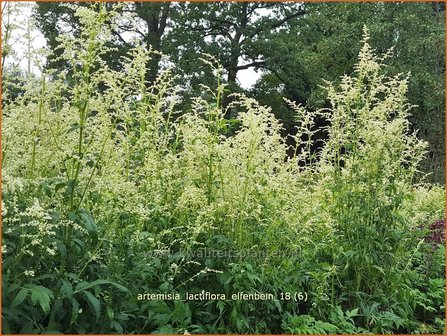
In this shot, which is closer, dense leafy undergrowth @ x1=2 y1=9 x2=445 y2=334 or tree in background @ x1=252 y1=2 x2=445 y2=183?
dense leafy undergrowth @ x1=2 y1=9 x2=445 y2=334

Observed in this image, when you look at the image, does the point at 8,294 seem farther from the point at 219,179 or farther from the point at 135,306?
the point at 219,179

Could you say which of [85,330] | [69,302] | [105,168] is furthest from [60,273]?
[105,168]

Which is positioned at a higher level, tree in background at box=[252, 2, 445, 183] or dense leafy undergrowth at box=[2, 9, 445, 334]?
tree in background at box=[252, 2, 445, 183]

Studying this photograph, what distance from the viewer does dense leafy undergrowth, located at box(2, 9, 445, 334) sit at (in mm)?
2506

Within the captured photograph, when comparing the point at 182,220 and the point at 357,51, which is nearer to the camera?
the point at 182,220

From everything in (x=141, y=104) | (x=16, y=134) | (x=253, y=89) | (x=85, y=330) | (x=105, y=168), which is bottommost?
(x=85, y=330)

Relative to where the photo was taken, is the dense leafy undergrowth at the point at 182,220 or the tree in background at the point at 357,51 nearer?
the dense leafy undergrowth at the point at 182,220

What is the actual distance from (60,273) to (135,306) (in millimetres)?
635

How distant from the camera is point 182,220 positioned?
352 cm

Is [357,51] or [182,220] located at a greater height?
[357,51]

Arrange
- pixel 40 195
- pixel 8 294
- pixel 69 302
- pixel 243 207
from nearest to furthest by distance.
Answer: pixel 8 294, pixel 69 302, pixel 40 195, pixel 243 207

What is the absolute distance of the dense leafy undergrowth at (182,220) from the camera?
2.51 m

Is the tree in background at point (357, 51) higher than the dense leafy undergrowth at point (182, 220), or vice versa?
the tree in background at point (357, 51)

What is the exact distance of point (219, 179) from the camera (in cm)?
371
